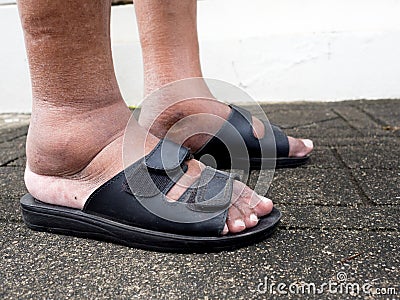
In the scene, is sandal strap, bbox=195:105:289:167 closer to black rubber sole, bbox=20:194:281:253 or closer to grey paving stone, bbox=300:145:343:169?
grey paving stone, bbox=300:145:343:169

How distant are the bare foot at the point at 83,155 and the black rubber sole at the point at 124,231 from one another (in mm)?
18

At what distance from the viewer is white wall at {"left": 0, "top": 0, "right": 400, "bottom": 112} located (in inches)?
76.5

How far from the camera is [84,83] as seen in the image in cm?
67

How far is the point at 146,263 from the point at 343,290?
0.25m

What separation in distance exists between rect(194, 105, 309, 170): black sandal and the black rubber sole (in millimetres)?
291

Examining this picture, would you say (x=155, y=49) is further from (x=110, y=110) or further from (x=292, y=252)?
(x=292, y=252)

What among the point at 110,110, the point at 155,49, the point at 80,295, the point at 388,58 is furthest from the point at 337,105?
the point at 80,295

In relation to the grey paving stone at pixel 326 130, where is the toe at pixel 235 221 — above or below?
above

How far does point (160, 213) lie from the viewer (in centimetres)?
64

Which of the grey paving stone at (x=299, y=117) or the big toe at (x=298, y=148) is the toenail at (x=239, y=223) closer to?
the big toe at (x=298, y=148)

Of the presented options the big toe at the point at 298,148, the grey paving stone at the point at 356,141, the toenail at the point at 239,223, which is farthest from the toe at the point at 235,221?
the grey paving stone at the point at 356,141

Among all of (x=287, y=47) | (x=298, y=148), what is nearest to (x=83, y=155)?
(x=298, y=148)

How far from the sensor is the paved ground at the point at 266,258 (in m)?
0.54

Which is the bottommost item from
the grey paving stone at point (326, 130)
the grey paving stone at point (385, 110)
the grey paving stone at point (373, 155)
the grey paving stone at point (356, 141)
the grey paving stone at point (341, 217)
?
the grey paving stone at point (385, 110)
